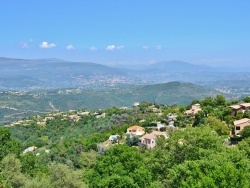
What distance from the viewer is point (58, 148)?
2537 inches

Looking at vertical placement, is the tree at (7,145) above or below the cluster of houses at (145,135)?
above

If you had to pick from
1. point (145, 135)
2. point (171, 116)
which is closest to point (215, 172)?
point (145, 135)

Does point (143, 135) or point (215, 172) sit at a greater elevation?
point (215, 172)

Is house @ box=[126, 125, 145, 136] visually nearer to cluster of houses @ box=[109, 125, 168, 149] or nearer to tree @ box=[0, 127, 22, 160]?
cluster of houses @ box=[109, 125, 168, 149]

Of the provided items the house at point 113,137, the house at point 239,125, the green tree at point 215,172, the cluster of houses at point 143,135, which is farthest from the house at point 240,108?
the green tree at point 215,172

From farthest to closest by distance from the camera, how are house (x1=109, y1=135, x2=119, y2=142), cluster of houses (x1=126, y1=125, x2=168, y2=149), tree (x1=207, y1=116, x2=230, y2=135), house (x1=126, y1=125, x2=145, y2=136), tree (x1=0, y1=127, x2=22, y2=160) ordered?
house (x1=126, y1=125, x2=145, y2=136) → house (x1=109, y1=135, x2=119, y2=142) → cluster of houses (x1=126, y1=125, x2=168, y2=149) → tree (x1=207, y1=116, x2=230, y2=135) → tree (x1=0, y1=127, x2=22, y2=160)

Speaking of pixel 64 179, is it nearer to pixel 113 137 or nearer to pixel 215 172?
pixel 215 172

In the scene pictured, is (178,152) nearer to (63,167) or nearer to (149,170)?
(149,170)

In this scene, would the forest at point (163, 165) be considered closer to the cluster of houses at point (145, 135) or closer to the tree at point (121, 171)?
the tree at point (121, 171)

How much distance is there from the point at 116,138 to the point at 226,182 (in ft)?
147

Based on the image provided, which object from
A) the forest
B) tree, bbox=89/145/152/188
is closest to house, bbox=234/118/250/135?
the forest

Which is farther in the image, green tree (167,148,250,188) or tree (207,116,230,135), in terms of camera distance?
tree (207,116,230,135)

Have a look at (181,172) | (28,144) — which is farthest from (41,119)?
(181,172)

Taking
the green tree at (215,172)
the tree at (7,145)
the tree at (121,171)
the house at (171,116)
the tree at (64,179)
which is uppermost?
the green tree at (215,172)
